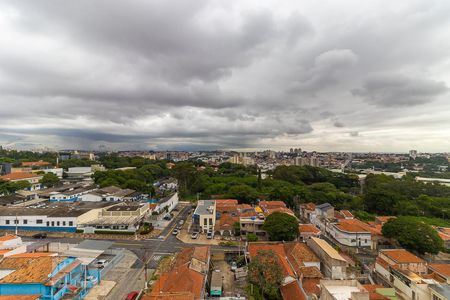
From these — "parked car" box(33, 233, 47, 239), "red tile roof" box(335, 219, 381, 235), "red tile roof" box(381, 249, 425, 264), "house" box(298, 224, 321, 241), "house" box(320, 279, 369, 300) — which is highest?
"house" box(320, 279, 369, 300)

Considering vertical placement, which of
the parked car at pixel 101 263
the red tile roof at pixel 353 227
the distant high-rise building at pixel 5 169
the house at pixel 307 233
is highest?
the distant high-rise building at pixel 5 169

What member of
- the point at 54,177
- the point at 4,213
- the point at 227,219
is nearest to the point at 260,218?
the point at 227,219

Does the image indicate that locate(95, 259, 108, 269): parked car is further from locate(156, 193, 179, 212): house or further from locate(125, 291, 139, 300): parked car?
locate(156, 193, 179, 212): house

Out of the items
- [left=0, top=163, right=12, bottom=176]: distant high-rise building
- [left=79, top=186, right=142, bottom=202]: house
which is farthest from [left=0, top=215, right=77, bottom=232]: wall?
[left=0, top=163, right=12, bottom=176]: distant high-rise building

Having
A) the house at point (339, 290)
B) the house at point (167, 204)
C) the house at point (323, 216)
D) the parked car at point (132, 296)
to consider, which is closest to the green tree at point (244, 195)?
the house at point (167, 204)

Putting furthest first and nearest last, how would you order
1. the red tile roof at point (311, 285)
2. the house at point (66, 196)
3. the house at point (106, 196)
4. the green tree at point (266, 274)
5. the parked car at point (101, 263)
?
the house at point (66, 196) → the house at point (106, 196) → the parked car at point (101, 263) → the red tile roof at point (311, 285) → the green tree at point (266, 274)

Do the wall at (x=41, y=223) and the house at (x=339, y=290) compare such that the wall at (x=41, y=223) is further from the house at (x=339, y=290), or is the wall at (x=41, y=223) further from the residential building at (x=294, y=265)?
the house at (x=339, y=290)
